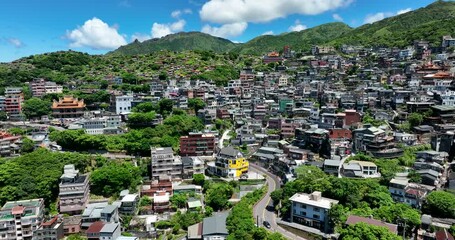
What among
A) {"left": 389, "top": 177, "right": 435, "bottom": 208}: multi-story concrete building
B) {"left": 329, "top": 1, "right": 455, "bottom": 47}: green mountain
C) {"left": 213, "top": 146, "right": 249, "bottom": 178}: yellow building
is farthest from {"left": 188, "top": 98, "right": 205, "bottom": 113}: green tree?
{"left": 329, "top": 1, "right": 455, "bottom": 47}: green mountain

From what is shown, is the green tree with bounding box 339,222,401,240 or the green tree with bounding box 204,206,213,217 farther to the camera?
the green tree with bounding box 204,206,213,217

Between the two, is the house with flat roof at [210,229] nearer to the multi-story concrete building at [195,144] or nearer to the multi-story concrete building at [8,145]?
the multi-story concrete building at [195,144]

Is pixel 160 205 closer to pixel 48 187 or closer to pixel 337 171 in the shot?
pixel 48 187

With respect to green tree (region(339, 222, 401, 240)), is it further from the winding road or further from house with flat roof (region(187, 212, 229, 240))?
house with flat roof (region(187, 212, 229, 240))

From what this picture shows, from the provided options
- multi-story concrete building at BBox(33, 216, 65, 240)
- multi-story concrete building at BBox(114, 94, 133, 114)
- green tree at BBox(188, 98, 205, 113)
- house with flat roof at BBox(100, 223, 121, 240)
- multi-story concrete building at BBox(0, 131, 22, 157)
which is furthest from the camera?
green tree at BBox(188, 98, 205, 113)

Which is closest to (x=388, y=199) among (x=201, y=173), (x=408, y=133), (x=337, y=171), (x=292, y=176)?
(x=337, y=171)

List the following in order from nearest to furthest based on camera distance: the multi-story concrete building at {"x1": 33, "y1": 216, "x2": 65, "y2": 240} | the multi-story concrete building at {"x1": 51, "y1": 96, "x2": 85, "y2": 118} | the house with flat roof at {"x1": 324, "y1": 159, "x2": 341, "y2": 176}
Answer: the multi-story concrete building at {"x1": 33, "y1": 216, "x2": 65, "y2": 240}, the house with flat roof at {"x1": 324, "y1": 159, "x2": 341, "y2": 176}, the multi-story concrete building at {"x1": 51, "y1": 96, "x2": 85, "y2": 118}
